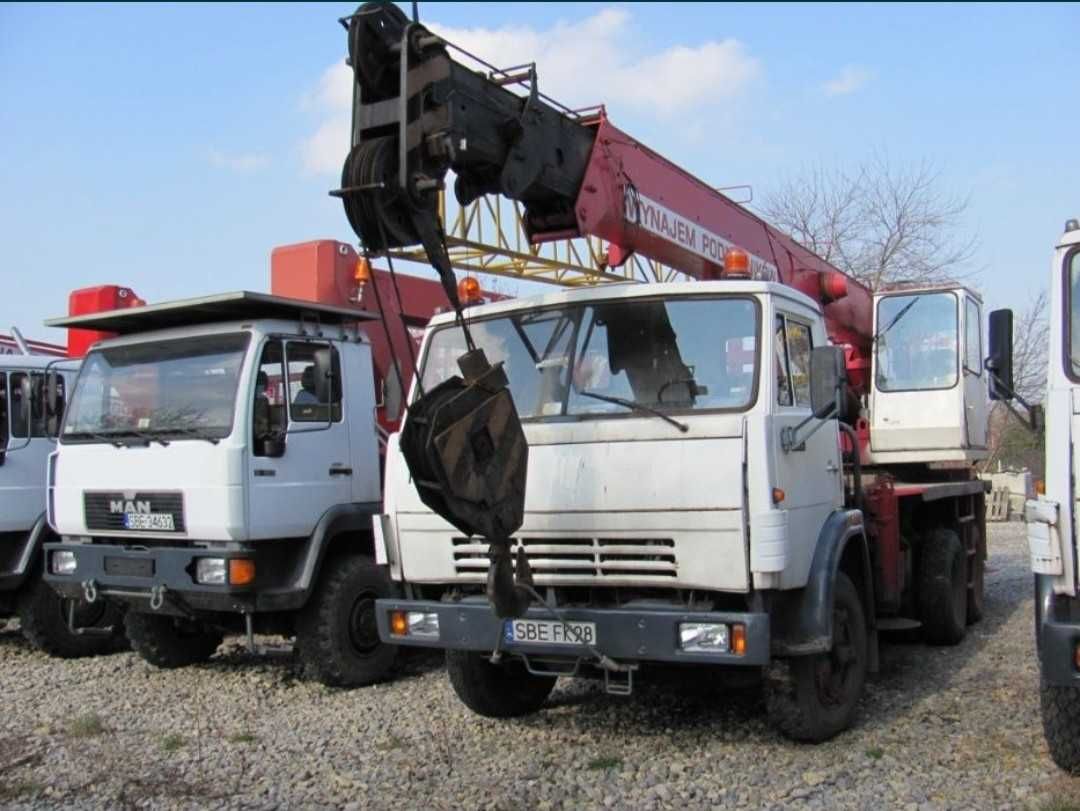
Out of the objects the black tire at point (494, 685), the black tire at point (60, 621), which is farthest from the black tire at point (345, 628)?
the black tire at point (60, 621)

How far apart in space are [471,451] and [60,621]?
207 inches

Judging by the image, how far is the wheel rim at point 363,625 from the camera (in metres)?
7.00

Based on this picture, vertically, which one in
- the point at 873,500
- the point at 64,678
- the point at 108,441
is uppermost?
the point at 108,441

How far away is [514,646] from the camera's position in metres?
4.96

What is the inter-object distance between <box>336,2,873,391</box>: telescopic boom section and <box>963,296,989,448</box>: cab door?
269 centimetres

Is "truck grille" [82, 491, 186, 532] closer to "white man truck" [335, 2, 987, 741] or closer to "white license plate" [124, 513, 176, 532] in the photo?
"white license plate" [124, 513, 176, 532]

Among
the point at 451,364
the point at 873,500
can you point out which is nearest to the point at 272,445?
the point at 451,364

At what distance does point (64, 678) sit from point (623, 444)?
16.3ft

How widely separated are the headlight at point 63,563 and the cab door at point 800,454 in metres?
4.83

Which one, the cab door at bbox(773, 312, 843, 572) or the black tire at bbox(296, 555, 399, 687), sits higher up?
the cab door at bbox(773, 312, 843, 572)

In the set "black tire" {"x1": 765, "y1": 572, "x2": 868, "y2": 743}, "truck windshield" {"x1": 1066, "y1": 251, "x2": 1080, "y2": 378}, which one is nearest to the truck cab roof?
"black tire" {"x1": 765, "y1": 572, "x2": 868, "y2": 743}

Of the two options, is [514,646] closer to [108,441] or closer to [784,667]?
[784,667]

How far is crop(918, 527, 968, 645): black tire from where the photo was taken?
783 centimetres

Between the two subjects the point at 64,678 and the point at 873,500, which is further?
the point at 64,678
